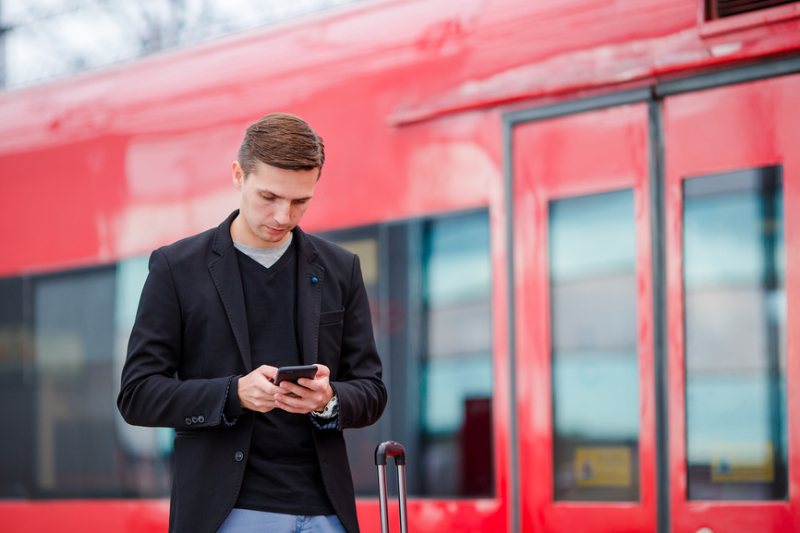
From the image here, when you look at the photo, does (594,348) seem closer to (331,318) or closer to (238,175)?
(331,318)

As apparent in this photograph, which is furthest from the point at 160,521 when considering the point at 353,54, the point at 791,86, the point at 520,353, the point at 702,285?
the point at 791,86

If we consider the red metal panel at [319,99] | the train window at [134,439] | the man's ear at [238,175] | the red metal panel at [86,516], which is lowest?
the red metal panel at [86,516]

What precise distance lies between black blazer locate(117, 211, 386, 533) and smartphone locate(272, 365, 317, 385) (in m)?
0.17

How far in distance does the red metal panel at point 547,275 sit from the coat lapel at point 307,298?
3.57 ft

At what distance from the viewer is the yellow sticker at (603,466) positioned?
110 inches

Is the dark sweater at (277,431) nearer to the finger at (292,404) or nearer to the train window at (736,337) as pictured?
the finger at (292,404)

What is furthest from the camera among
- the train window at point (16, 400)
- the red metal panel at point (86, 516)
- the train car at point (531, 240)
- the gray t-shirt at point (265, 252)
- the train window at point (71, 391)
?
the train window at point (16, 400)

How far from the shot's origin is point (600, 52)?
2992 millimetres

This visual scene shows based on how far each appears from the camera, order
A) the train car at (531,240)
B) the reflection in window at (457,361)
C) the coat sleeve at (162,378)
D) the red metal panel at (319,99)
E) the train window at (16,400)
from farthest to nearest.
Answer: the train window at (16,400)
the reflection in window at (457,361)
the red metal panel at (319,99)
the train car at (531,240)
the coat sleeve at (162,378)

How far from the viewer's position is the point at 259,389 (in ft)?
5.95

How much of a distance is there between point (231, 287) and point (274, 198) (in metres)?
0.21

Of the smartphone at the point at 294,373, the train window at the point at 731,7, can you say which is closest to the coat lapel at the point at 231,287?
the smartphone at the point at 294,373

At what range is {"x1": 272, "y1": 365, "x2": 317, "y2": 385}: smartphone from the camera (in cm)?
175

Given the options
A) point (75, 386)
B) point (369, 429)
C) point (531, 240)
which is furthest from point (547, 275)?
point (75, 386)
